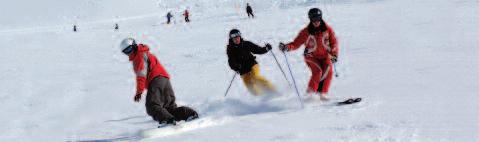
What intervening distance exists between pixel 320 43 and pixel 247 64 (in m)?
1.47

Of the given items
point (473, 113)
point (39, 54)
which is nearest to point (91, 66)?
point (39, 54)

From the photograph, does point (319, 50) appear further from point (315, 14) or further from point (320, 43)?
point (315, 14)

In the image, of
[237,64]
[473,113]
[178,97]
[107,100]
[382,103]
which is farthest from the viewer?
[107,100]

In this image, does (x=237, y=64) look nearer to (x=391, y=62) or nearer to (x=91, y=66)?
(x=391, y=62)

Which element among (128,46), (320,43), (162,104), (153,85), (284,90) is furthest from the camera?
(284,90)

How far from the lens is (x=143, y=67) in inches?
247

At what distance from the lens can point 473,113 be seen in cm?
538

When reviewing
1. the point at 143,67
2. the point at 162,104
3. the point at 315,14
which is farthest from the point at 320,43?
the point at 143,67

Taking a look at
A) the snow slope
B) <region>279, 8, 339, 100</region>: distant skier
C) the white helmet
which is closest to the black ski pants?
the snow slope

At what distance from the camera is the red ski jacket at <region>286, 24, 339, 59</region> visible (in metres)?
6.93

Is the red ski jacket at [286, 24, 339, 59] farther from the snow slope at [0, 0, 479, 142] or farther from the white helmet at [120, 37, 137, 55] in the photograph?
the white helmet at [120, 37, 137, 55]

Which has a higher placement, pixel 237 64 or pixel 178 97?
pixel 237 64

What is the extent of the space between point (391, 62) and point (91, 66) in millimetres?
10280

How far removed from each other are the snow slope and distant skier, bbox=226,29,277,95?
208mm
